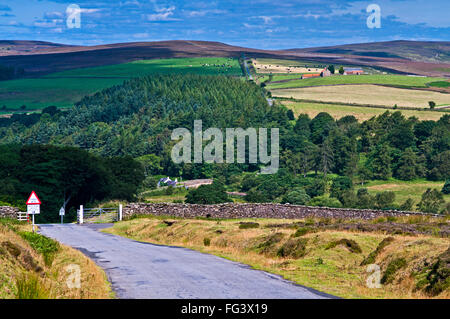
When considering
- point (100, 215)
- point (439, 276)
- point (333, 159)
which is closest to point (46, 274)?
point (439, 276)

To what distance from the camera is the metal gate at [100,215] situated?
60734 mm

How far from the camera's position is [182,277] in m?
23.3

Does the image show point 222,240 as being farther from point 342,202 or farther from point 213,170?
point 213,170

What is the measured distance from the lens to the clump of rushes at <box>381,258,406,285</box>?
24.6 m

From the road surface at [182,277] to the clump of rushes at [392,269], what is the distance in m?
3.97

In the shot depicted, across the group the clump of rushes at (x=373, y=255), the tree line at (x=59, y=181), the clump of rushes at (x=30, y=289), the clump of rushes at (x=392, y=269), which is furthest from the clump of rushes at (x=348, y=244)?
the tree line at (x=59, y=181)

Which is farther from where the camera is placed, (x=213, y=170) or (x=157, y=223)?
Answer: (x=213, y=170)

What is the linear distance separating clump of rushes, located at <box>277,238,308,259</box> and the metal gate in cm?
2972

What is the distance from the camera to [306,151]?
561ft

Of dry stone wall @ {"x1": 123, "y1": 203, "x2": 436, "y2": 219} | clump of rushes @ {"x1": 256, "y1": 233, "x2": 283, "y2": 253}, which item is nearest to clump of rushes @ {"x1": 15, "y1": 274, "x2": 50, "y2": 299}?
clump of rushes @ {"x1": 256, "y1": 233, "x2": 283, "y2": 253}

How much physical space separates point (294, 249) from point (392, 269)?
7.22 metres
